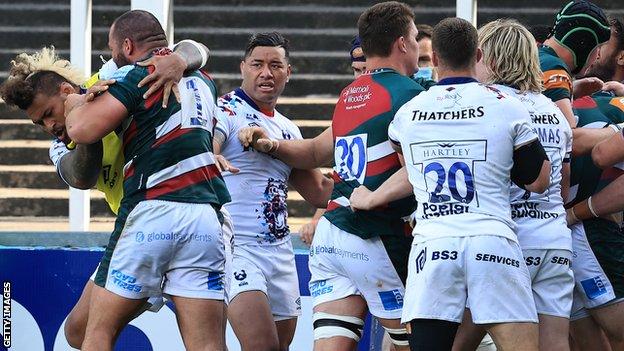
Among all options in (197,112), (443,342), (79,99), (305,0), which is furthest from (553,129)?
(305,0)

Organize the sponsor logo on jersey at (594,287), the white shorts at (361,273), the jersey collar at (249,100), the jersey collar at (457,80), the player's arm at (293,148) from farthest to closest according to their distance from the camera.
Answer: the jersey collar at (249,100), the player's arm at (293,148), the sponsor logo on jersey at (594,287), the white shorts at (361,273), the jersey collar at (457,80)

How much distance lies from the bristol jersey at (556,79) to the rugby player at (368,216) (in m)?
0.69

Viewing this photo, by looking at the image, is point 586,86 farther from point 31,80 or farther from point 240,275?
point 31,80

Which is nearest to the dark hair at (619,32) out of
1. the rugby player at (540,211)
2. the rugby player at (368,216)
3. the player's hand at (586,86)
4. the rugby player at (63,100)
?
the player's hand at (586,86)

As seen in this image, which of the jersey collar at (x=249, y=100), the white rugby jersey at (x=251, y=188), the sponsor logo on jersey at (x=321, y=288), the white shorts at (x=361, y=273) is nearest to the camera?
the white shorts at (x=361, y=273)

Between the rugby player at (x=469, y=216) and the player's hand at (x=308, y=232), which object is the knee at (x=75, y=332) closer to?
the player's hand at (x=308, y=232)

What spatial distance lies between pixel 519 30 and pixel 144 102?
1.81 m

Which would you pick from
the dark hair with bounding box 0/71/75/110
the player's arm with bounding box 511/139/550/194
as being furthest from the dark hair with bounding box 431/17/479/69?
the dark hair with bounding box 0/71/75/110

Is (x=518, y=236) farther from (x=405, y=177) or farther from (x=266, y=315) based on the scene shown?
(x=266, y=315)

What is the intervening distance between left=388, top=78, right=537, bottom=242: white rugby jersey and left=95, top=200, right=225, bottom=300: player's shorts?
107 centimetres

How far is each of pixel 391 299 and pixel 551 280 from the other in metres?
0.76

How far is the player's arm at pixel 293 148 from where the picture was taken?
695 centimetres

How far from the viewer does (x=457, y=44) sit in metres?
5.54

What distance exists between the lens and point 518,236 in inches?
229
